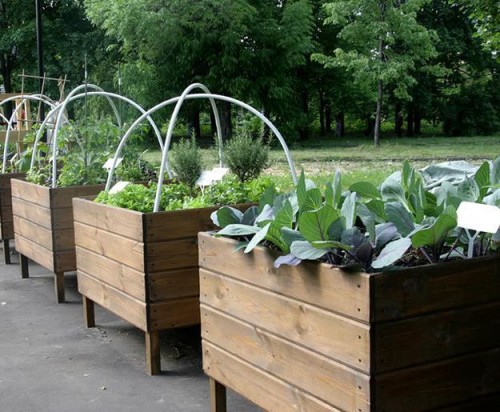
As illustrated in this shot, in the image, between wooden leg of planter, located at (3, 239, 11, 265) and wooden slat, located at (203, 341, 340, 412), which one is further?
wooden leg of planter, located at (3, 239, 11, 265)

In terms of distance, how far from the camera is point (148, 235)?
12.3 ft

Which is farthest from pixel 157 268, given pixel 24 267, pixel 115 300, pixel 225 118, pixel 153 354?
pixel 225 118

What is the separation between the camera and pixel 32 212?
5.86 metres

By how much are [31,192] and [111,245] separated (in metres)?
1.92

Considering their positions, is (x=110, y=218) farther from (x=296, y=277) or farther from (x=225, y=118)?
(x=225, y=118)

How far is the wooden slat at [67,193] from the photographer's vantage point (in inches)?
211

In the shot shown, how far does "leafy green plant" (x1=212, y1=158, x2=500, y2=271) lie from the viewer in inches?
86.6

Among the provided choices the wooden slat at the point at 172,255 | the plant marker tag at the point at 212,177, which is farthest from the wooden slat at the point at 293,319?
the plant marker tag at the point at 212,177

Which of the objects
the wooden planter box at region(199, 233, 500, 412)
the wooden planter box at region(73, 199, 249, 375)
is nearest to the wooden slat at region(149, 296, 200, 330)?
the wooden planter box at region(73, 199, 249, 375)

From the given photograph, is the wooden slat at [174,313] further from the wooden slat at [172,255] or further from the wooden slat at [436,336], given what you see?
the wooden slat at [436,336]

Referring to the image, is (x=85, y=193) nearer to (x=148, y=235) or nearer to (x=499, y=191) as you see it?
(x=148, y=235)

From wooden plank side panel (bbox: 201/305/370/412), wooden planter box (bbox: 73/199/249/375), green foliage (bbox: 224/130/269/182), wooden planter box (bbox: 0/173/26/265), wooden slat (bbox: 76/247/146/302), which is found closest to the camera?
wooden plank side panel (bbox: 201/305/370/412)

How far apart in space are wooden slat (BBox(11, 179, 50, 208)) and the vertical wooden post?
280 centimetres

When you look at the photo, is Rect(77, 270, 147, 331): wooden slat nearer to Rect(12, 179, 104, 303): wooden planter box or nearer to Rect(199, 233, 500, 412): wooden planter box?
Rect(12, 179, 104, 303): wooden planter box
